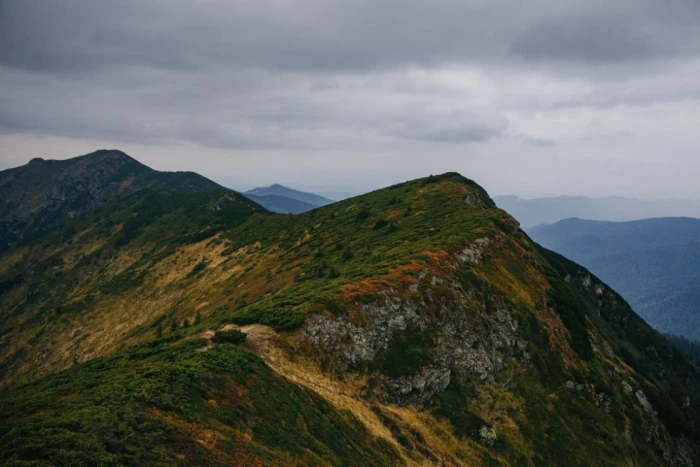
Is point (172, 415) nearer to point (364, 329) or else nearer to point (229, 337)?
point (229, 337)

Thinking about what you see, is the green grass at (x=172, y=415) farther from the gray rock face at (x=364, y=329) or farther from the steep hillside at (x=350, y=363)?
the gray rock face at (x=364, y=329)

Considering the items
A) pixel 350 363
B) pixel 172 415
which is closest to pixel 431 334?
pixel 350 363

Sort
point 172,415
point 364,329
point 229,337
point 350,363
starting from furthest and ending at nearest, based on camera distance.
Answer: point 364,329, point 350,363, point 229,337, point 172,415

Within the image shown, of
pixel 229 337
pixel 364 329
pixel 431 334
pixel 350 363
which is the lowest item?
pixel 350 363

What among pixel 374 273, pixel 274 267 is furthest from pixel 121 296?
pixel 374 273

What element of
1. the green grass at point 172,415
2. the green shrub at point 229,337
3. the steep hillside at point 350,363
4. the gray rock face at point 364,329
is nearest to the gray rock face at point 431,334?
the gray rock face at point 364,329

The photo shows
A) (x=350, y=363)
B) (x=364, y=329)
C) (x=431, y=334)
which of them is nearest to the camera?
(x=350, y=363)

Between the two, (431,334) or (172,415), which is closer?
(172,415)

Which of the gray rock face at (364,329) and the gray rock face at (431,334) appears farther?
the gray rock face at (431,334)

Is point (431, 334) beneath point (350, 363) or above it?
above

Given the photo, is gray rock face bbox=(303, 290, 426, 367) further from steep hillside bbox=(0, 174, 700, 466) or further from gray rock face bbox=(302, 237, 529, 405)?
steep hillside bbox=(0, 174, 700, 466)
